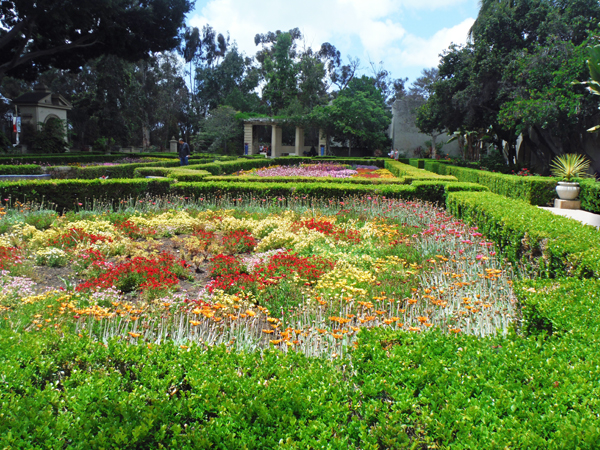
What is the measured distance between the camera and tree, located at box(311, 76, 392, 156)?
36.9 metres

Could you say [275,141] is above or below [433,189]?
above

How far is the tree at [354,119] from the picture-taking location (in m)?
36.9

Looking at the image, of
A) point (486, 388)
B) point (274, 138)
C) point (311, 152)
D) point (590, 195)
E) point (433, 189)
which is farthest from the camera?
point (311, 152)

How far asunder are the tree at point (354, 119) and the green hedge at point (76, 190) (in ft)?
89.8

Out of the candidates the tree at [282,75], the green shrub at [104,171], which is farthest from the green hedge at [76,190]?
the tree at [282,75]

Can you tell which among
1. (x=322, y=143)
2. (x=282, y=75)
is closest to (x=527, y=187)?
(x=322, y=143)

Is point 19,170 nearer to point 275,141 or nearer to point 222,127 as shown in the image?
point 222,127

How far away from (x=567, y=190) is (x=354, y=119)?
25.3m

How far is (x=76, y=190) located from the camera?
10.3 metres

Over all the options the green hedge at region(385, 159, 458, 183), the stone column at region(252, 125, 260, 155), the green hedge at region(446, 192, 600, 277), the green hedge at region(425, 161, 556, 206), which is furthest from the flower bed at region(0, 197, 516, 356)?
the stone column at region(252, 125, 260, 155)

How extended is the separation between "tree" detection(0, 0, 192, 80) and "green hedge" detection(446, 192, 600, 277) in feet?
70.2

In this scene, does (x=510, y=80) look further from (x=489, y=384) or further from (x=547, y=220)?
(x=489, y=384)

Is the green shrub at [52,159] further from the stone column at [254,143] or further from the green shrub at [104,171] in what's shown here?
the stone column at [254,143]

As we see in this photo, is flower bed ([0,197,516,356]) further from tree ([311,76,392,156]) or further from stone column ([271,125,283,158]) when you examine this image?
stone column ([271,125,283,158])
